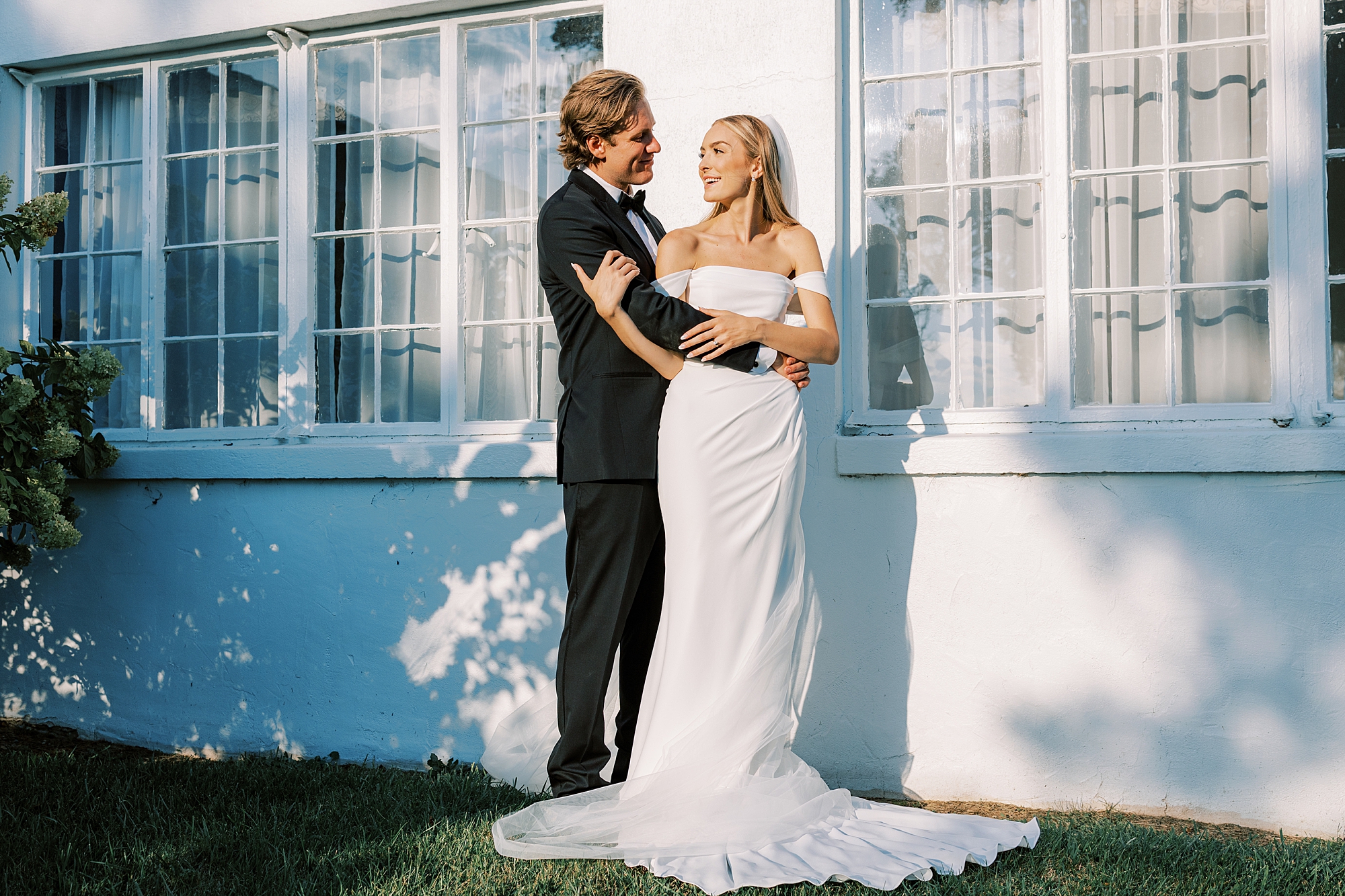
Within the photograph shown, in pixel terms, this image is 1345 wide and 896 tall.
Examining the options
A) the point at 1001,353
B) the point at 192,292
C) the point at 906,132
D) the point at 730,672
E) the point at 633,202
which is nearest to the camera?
the point at 730,672

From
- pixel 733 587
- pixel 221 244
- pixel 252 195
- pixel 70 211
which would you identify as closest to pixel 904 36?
pixel 733 587

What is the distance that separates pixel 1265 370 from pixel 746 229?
76.3 inches

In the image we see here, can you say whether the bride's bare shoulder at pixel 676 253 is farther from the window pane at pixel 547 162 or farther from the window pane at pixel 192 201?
the window pane at pixel 192 201

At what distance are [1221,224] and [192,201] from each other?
4.49 m

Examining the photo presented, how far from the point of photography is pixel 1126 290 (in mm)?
3818

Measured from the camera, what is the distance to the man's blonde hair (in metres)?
3.35

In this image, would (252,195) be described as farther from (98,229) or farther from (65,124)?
(65,124)

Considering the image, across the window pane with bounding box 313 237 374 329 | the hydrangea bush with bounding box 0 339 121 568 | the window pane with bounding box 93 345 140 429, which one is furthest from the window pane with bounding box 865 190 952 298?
the window pane with bounding box 93 345 140 429

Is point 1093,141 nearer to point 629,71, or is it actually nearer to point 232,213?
point 629,71

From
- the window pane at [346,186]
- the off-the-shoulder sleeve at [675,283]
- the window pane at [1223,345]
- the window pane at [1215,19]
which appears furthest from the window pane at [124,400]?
the window pane at [1215,19]

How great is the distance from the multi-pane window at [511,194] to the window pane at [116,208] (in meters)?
1.79

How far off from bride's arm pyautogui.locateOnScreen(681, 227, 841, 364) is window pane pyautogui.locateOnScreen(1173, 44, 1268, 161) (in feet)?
5.04

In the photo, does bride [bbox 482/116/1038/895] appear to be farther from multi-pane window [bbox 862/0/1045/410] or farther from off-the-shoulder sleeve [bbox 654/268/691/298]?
multi-pane window [bbox 862/0/1045/410]

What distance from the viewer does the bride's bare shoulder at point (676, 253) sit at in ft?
10.8
